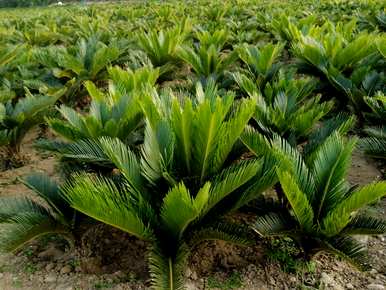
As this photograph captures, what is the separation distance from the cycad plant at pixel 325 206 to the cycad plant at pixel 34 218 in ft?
3.80

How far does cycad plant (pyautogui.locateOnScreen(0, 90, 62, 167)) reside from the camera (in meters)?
3.89

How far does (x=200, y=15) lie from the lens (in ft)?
38.1

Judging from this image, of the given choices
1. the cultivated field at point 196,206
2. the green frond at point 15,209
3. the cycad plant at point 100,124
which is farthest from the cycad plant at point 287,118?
the green frond at point 15,209

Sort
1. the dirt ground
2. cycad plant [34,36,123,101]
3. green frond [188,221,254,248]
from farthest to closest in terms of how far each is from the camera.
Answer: cycad plant [34,36,123,101], the dirt ground, green frond [188,221,254,248]

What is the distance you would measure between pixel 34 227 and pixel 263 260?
135 centimetres

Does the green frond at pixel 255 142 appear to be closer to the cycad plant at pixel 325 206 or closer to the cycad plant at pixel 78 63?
the cycad plant at pixel 325 206

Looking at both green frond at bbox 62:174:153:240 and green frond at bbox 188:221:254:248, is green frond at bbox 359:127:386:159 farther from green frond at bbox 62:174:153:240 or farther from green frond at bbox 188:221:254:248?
green frond at bbox 62:174:153:240

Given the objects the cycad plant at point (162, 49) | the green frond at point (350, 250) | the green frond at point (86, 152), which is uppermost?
the green frond at point (86, 152)

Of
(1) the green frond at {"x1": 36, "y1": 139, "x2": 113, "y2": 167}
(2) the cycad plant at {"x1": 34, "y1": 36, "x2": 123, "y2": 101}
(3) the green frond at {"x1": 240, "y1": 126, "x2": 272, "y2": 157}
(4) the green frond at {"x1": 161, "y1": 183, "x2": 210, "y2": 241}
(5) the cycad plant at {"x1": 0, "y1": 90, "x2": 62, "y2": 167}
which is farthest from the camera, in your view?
(2) the cycad plant at {"x1": 34, "y1": 36, "x2": 123, "y2": 101}

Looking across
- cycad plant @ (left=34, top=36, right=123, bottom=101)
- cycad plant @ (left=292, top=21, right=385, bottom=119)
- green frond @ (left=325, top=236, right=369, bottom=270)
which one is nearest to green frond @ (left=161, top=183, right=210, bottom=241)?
green frond @ (left=325, top=236, right=369, bottom=270)

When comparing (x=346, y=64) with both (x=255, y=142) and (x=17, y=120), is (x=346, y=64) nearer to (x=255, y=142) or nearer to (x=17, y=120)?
(x=255, y=142)

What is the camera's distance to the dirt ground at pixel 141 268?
2.61 meters

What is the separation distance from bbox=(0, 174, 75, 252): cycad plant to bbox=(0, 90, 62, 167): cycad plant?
1195mm

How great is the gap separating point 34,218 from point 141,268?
Result: 70 centimetres
